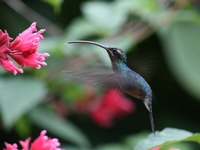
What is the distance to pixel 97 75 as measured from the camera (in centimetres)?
133

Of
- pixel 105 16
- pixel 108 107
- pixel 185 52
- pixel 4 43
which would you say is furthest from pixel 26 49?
pixel 108 107

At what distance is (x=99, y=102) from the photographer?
3.10 metres

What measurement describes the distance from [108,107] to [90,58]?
26.9 inches

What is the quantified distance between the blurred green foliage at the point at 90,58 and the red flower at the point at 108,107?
0.39 ft

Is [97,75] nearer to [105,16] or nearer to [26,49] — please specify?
[26,49]

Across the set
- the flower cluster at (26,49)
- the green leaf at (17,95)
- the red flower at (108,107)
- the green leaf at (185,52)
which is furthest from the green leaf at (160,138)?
the red flower at (108,107)

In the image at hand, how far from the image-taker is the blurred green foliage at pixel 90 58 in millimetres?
2422

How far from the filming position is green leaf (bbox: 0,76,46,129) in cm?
212

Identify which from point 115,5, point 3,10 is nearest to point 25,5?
point 3,10

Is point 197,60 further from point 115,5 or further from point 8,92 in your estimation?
point 8,92

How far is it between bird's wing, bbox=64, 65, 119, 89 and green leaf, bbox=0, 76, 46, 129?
840 mm

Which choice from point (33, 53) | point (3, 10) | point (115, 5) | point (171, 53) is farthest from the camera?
point (3, 10)

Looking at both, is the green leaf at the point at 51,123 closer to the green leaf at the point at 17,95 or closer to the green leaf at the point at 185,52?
the green leaf at the point at 17,95

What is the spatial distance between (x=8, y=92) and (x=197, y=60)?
4.00 feet
